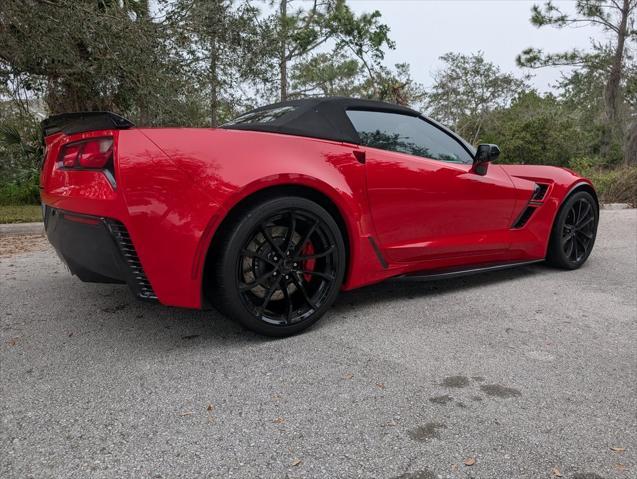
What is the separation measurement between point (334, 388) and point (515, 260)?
2364 millimetres

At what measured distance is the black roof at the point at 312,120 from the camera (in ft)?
8.35

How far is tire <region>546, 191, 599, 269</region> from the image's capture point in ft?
12.7

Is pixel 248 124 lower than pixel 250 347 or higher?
higher

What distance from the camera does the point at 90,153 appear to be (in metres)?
2.14

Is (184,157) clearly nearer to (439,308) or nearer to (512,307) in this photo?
(439,308)

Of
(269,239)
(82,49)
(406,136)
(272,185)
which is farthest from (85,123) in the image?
(82,49)

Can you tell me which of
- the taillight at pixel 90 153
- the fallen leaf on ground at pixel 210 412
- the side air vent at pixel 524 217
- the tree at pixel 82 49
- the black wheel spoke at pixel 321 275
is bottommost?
the fallen leaf on ground at pixel 210 412

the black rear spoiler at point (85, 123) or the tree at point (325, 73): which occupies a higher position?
the tree at point (325, 73)

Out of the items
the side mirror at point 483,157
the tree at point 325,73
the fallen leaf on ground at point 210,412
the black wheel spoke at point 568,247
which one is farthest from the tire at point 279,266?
the tree at point 325,73

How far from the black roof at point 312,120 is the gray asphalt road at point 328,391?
1.08m

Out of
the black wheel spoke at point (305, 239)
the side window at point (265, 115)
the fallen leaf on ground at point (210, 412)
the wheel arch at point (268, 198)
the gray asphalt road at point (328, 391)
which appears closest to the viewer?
the gray asphalt road at point (328, 391)

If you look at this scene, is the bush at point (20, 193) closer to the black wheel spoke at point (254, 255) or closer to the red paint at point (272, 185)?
the red paint at point (272, 185)

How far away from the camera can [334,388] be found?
1884 millimetres

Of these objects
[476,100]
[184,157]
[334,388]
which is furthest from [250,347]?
[476,100]
